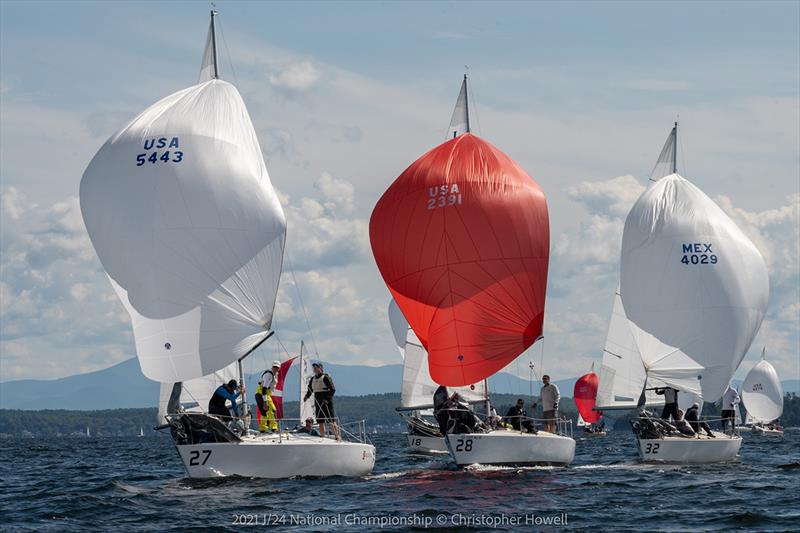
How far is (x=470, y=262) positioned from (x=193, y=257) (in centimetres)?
774

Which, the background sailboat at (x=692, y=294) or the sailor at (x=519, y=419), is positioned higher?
the background sailboat at (x=692, y=294)

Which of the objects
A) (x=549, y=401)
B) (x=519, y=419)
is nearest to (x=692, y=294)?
(x=549, y=401)

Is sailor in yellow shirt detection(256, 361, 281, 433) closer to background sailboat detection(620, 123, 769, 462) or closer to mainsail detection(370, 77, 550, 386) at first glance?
mainsail detection(370, 77, 550, 386)

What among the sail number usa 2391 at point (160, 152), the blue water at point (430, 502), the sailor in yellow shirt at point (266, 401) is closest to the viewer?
the blue water at point (430, 502)

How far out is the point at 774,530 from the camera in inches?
798

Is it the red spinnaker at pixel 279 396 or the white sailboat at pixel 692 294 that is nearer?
the red spinnaker at pixel 279 396

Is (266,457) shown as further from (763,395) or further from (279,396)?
(763,395)

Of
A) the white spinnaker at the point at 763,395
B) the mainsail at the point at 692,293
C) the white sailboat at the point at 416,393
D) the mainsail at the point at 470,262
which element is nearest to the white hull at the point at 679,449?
the mainsail at the point at 692,293

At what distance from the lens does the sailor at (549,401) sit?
3216 cm

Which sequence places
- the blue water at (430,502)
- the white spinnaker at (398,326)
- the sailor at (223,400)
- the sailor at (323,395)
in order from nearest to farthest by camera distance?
the blue water at (430,502) → the sailor at (223,400) → the sailor at (323,395) → the white spinnaker at (398,326)

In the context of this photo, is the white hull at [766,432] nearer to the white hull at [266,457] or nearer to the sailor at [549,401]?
the sailor at [549,401]

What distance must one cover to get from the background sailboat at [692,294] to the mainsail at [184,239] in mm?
14577

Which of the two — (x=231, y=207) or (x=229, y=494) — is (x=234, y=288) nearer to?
(x=231, y=207)

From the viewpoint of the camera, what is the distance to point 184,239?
26344 millimetres
